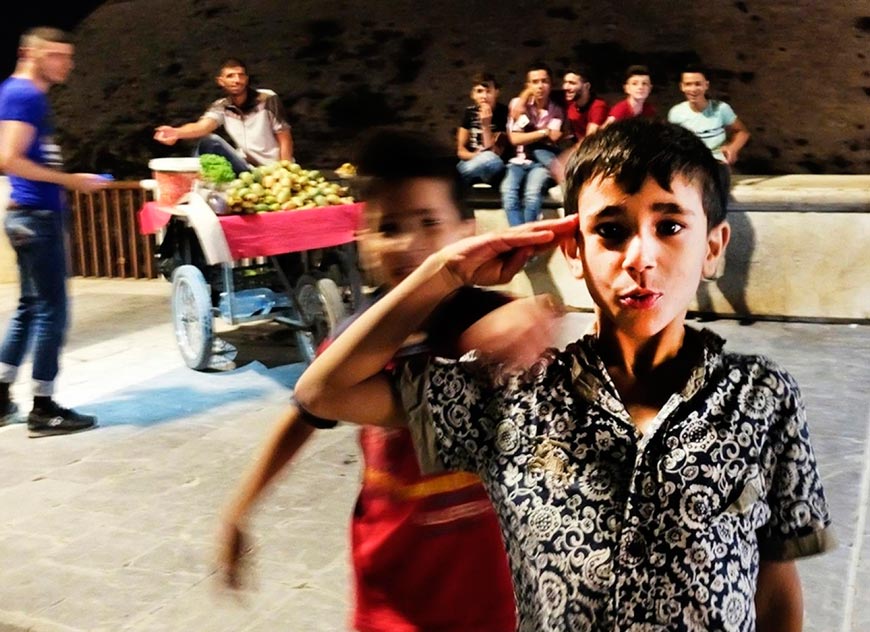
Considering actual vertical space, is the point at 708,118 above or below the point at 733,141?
above

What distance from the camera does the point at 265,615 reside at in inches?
130

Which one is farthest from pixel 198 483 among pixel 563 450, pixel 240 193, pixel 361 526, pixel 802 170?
pixel 802 170

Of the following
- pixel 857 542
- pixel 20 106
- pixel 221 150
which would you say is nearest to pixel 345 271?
pixel 221 150

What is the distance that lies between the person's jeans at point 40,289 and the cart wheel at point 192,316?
3.54 feet

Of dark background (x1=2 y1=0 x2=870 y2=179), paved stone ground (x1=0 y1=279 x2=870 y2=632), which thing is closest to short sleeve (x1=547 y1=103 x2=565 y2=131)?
paved stone ground (x1=0 y1=279 x2=870 y2=632)

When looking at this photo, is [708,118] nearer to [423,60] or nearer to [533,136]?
[533,136]

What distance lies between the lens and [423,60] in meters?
12.5

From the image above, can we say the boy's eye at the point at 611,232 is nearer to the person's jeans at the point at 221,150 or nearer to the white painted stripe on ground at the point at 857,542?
the white painted stripe on ground at the point at 857,542

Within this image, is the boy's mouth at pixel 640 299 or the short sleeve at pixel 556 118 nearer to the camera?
the boy's mouth at pixel 640 299

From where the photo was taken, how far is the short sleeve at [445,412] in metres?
1.36

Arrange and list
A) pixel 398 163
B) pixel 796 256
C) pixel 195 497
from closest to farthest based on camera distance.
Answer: pixel 398 163
pixel 195 497
pixel 796 256

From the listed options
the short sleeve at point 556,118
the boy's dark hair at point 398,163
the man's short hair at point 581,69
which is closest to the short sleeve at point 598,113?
the short sleeve at point 556,118

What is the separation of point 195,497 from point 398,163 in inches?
113

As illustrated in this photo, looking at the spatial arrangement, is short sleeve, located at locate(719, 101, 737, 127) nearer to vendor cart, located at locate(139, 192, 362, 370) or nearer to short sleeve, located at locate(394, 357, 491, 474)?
vendor cart, located at locate(139, 192, 362, 370)
